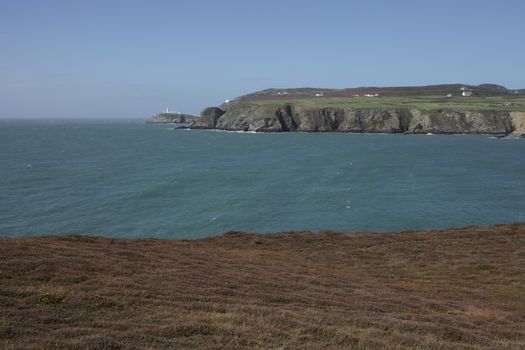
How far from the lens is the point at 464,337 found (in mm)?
15930

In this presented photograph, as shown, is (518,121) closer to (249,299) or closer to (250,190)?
(250,190)

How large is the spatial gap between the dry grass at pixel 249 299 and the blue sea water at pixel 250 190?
25.4m

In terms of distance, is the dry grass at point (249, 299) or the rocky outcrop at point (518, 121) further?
the rocky outcrop at point (518, 121)

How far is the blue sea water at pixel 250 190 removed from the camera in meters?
59.9

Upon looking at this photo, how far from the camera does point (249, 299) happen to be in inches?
746

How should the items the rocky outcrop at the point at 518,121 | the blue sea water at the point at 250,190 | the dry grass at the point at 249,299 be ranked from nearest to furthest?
the dry grass at the point at 249,299, the blue sea water at the point at 250,190, the rocky outcrop at the point at 518,121

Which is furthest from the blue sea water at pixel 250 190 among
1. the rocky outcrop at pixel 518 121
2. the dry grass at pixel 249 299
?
the rocky outcrop at pixel 518 121

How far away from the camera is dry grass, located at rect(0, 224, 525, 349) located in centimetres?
1366

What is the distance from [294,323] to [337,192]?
64416 mm

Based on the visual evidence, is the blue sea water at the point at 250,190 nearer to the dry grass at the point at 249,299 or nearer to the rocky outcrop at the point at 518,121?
the dry grass at the point at 249,299

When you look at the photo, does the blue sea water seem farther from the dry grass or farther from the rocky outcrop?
the rocky outcrop

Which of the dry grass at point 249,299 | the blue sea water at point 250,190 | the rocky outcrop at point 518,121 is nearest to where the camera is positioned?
the dry grass at point 249,299

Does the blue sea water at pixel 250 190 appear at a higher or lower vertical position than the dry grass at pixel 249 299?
lower

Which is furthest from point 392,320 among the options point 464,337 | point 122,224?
point 122,224
